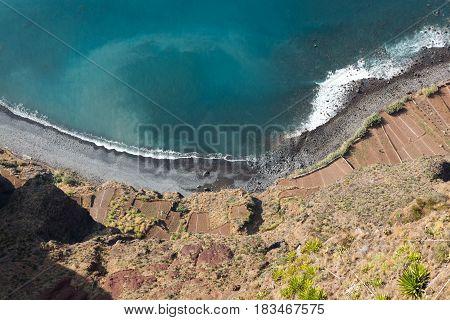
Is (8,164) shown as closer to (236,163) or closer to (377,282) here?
(236,163)

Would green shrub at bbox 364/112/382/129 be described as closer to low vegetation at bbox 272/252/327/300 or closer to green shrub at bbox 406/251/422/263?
low vegetation at bbox 272/252/327/300

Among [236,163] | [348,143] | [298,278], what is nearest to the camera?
[298,278]

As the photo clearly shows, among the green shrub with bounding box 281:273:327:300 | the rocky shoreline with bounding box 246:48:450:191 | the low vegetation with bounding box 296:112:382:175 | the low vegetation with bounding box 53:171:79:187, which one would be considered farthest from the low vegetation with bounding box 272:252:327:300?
the low vegetation with bounding box 53:171:79:187

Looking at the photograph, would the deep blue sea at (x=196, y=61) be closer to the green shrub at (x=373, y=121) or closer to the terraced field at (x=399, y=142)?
the green shrub at (x=373, y=121)

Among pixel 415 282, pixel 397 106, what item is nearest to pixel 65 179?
pixel 397 106

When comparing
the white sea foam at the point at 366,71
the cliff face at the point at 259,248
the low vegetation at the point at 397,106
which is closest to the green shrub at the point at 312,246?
the cliff face at the point at 259,248

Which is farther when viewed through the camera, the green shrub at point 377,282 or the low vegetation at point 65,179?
the low vegetation at point 65,179
